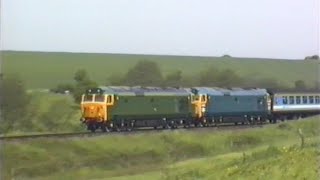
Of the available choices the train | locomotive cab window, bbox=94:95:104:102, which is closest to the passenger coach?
the train

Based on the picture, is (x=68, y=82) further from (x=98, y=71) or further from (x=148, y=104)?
(x=148, y=104)

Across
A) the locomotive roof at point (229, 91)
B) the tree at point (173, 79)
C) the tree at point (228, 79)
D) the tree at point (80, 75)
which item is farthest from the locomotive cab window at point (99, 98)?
the tree at point (228, 79)

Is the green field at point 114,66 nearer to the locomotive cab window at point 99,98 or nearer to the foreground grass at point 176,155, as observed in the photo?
the locomotive cab window at point 99,98

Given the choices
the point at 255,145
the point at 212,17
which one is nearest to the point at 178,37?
the point at 212,17

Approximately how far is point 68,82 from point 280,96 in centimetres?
103

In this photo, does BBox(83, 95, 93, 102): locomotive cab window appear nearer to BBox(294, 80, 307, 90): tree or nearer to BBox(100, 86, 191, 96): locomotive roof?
BBox(100, 86, 191, 96): locomotive roof

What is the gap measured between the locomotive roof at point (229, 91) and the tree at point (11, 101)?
2.52 ft

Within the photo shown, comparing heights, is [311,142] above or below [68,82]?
below

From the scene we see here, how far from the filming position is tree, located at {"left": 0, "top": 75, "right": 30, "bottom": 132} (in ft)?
8.42

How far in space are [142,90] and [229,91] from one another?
407 mm

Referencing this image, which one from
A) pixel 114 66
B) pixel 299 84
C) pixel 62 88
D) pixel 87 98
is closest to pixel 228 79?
pixel 299 84

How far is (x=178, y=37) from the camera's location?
117 inches

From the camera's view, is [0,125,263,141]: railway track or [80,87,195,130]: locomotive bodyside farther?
[80,87,195,130]: locomotive bodyside

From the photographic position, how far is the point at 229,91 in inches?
120
